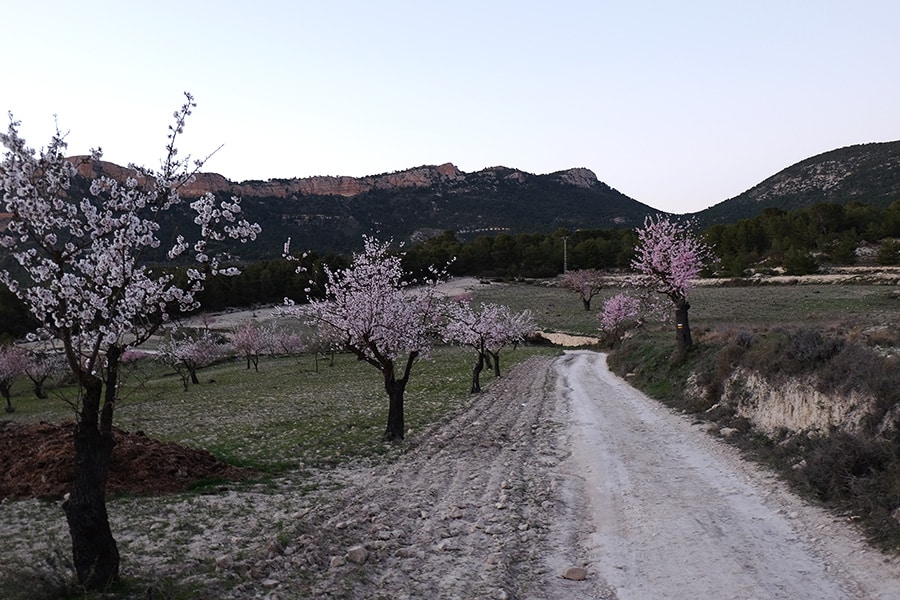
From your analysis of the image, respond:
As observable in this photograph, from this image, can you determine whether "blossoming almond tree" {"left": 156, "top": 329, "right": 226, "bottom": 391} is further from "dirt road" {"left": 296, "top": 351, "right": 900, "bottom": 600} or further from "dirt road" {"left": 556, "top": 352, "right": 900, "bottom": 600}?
"dirt road" {"left": 556, "top": 352, "right": 900, "bottom": 600}

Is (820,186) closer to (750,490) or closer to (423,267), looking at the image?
(423,267)

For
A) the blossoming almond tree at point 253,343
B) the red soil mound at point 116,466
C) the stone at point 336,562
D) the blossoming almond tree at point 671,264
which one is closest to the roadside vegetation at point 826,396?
the blossoming almond tree at point 671,264

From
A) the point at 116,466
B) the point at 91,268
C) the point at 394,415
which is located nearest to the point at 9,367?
the point at 116,466

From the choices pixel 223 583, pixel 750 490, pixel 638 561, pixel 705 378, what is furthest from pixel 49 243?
pixel 705 378

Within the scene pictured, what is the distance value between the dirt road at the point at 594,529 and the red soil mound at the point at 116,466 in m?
4.43

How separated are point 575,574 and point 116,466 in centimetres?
1166

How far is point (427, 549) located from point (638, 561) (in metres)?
3.39

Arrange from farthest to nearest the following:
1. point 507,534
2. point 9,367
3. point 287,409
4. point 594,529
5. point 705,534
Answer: point 9,367 → point 287,409 → point 594,529 → point 507,534 → point 705,534

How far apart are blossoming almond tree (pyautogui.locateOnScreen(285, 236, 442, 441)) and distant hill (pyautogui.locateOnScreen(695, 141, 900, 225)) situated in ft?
453

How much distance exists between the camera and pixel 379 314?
20.3 meters

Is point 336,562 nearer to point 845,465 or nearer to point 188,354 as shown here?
point 845,465

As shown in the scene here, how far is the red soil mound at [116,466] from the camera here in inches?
520

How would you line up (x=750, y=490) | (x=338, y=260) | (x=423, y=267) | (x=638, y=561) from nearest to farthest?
1. (x=638, y=561)
2. (x=750, y=490)
3. (x=338, y=260)
4. (x=423, y=267)

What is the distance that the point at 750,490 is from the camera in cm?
1202
